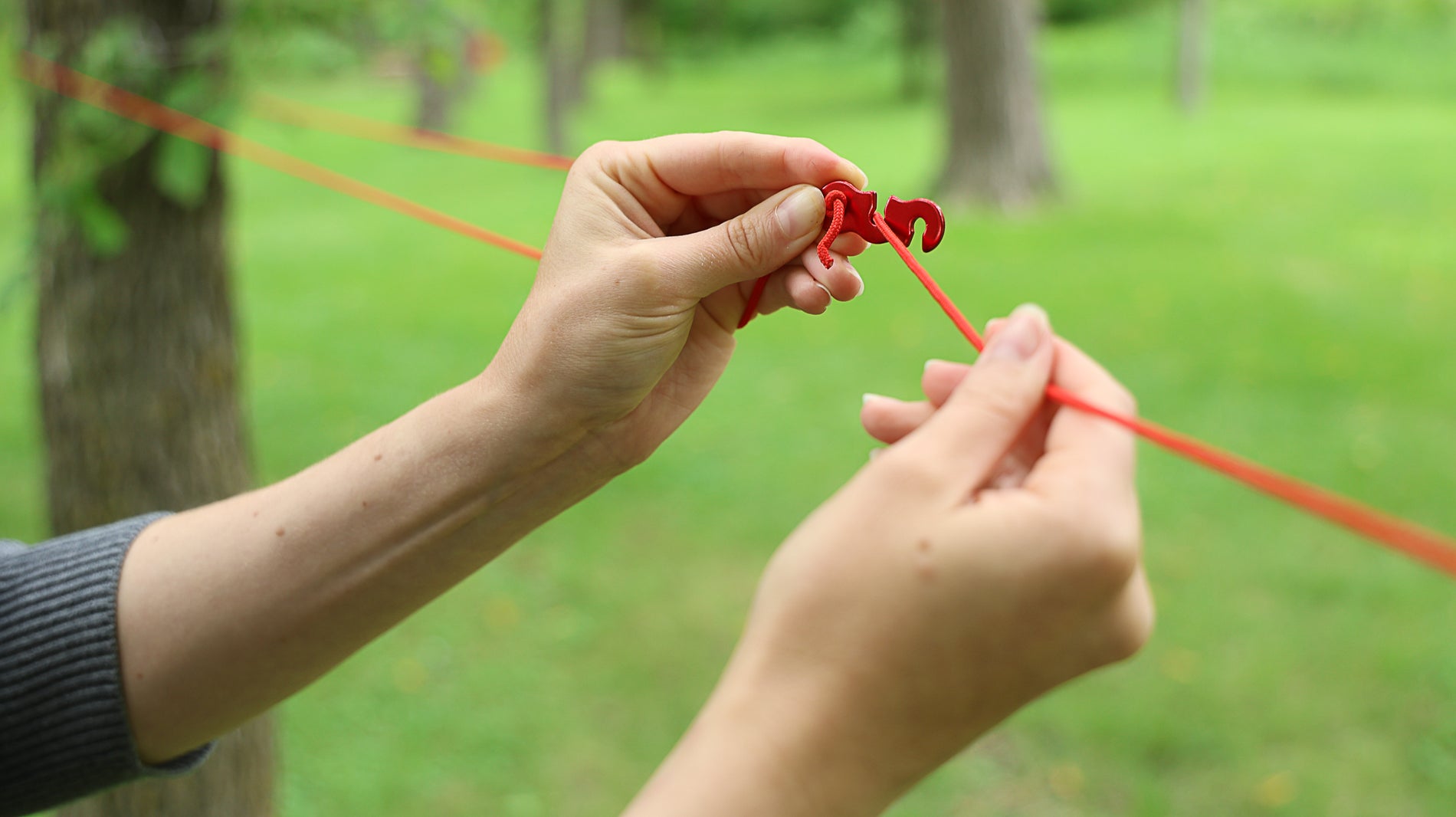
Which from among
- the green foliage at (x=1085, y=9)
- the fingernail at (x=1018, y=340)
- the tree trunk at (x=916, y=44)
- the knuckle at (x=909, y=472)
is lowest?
the green foliage at (x=1085, y=9)

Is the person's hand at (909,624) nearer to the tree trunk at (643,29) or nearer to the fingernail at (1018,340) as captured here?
the fingernail at (1018,340)

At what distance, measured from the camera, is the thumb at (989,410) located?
930mm

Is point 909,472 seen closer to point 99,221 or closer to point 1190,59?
point 99,221

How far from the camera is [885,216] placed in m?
1.37

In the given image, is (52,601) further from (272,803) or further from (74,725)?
(272,803)

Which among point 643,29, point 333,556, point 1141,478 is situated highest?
point 333,556

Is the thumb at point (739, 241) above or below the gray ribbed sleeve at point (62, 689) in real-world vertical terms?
above

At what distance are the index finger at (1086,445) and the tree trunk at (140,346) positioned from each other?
219 cm

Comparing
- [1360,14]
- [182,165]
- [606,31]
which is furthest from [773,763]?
[606,31]

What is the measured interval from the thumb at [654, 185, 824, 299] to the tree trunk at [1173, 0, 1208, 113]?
16.2 metres

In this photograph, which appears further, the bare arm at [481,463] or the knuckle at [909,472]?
the bare arm at [481,463]

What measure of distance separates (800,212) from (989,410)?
0.41 m

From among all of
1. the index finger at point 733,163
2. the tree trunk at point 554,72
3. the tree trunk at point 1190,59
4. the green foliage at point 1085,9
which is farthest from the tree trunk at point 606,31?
the index finger at point 733,163

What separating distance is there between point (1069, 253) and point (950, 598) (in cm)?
715
